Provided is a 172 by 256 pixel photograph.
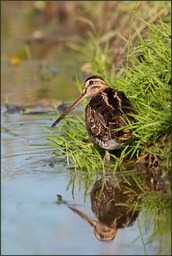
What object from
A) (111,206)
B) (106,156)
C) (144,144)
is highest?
(111,206)

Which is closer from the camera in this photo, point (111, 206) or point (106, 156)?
point (111, 206)

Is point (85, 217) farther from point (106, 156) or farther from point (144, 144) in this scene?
point (106, 156)

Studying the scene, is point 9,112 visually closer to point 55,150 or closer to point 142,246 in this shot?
point 55,150

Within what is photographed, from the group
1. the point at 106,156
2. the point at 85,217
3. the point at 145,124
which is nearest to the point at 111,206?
the point at 85,217

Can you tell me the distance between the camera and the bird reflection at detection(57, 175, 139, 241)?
15.7 ft

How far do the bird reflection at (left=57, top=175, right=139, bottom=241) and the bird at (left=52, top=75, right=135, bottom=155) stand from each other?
28cm

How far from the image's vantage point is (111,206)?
526 centimetres

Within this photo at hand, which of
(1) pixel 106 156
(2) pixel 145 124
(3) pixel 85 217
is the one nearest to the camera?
(3) pixel 85 217

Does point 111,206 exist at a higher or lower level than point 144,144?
higher

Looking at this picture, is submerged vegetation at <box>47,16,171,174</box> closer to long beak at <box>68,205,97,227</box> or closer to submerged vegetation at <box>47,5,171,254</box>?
submerged vegetation at <box>47,5,171,254</box>

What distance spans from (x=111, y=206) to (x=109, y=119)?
94 centimetres

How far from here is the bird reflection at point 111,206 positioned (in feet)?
15.7

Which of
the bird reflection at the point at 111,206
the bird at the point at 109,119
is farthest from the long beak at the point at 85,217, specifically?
the bird at the point at 109,119

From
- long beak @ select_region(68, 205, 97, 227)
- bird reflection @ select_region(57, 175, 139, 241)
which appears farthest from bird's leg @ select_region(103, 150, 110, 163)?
long beak @ select_region(68, 205, 97, 227)
